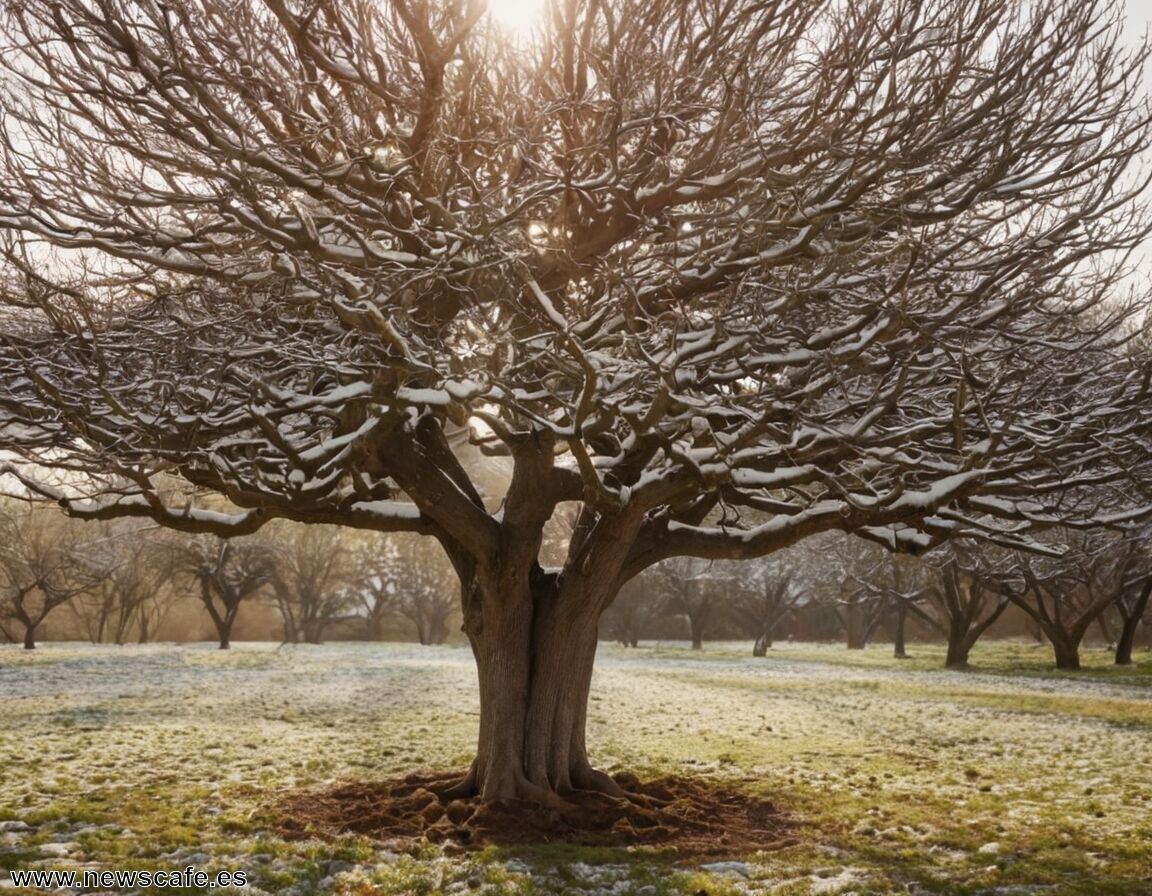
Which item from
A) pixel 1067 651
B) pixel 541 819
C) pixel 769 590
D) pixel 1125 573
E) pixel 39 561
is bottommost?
pixel 541 819

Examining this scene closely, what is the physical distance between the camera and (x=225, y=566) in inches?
1478

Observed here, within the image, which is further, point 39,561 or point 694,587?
point 694,587

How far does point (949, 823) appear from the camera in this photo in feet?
27.1

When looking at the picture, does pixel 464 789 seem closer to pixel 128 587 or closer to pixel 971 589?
pixel 971 589

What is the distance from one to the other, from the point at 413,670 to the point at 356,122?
21632 millimetres

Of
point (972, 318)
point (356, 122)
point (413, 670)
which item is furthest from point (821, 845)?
point (413, 670)

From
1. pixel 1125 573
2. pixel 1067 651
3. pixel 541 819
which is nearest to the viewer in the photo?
pixel 541 819

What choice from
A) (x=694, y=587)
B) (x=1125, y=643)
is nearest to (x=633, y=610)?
(x=694, y=587)

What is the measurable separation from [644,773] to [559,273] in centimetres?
Result: 582

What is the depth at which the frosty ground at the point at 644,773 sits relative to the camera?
659 centimetres

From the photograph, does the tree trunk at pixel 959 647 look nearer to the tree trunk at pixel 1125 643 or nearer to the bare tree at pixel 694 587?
the tree trunk at pixel 1125 643

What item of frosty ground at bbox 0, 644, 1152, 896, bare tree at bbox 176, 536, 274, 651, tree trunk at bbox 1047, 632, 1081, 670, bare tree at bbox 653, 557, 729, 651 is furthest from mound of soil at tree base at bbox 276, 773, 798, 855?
bare tree at bbox 653, 557, 729, 651

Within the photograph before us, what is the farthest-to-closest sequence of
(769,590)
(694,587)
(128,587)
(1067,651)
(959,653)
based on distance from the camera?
(694,587), (128,587), (769,590), (959,653), (1067,651)

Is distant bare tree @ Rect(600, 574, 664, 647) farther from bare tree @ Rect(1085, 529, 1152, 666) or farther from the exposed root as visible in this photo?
the exposed root
